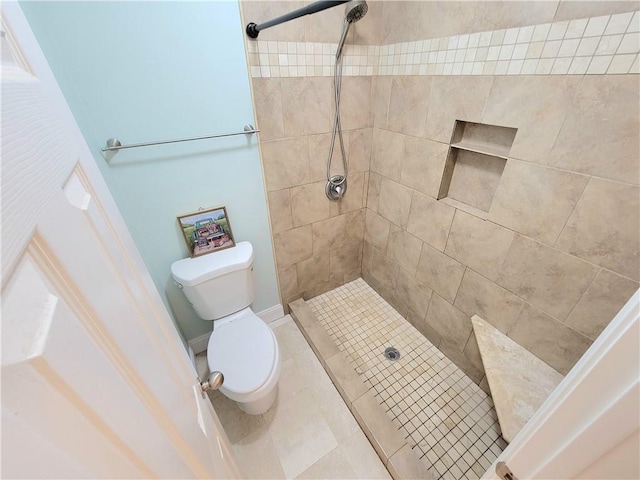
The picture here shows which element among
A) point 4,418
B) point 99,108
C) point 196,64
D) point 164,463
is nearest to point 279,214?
point 196,64

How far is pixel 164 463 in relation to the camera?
42cm

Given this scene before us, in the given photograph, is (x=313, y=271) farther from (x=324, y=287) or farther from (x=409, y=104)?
(x=409, y=104)

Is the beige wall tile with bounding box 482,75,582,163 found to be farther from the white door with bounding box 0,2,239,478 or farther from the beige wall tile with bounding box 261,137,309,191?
the white door with bounding box 0,2,239,478

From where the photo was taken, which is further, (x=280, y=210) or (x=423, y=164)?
(x=280, y=210)

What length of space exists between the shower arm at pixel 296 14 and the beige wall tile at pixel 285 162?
493mm

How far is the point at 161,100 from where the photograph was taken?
1175 millimetres

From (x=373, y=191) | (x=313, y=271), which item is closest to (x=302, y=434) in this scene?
(x=313, y=271)

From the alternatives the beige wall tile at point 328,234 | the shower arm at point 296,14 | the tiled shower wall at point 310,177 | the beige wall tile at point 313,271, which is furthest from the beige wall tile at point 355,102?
the beige wall tile at point 313,271

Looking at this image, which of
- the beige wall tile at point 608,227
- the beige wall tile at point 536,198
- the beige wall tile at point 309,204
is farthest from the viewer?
the beige wall tile at point 309,204

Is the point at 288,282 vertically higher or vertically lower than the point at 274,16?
lower

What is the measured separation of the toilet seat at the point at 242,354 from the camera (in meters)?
1.30

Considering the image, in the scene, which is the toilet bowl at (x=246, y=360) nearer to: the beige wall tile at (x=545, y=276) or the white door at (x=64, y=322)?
the white door at (x=64, y=322)

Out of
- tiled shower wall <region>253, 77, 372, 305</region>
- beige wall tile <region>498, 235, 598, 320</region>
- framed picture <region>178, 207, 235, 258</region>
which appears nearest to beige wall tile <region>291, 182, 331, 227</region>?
tiled shower wall <region>253, 77, 372, 305</region>

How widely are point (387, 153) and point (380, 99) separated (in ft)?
1.07
